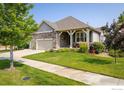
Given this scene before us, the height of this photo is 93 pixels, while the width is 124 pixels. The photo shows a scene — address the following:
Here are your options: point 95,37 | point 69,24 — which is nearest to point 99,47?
point 95,37

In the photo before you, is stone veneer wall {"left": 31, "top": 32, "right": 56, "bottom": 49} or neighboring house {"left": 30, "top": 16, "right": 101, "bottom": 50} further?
neighboring house {"left": 30, "top": 16, "right": 101, "bottom": 50}

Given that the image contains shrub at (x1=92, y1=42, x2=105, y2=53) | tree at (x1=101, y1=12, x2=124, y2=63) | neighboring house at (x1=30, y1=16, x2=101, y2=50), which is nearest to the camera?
tree at (x1=101, y1=12, x2=124, y2=63)

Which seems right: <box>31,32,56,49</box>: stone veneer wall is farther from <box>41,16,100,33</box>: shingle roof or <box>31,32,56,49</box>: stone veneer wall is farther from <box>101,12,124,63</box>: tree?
<box>101,12,124,63</box>: tree

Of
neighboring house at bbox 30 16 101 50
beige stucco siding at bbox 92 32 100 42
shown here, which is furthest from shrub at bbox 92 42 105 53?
beige stucco siding at bbox 92 32 100 42

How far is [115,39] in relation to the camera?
492 inches

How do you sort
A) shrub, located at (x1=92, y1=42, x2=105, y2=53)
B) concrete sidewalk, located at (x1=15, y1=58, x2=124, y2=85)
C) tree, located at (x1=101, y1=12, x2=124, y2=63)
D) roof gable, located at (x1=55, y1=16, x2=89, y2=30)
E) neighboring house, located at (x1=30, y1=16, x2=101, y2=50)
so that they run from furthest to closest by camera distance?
roof gable, located at (x1=55, y1=16, x2=89, y2=30)
neighboring house, located at (x1=30, y1=16, x2=101, y2=50)
shrub, located at (x1=92, y1=42, x2=105, y2=53)
tree, located at (x1=101, y1=12, x2=124, y2=63)
concrete sidewalk, located at (x1=15, y1=58, x2=124, y2=85)

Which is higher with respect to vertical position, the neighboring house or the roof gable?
the roof gable

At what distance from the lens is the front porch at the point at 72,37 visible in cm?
2266

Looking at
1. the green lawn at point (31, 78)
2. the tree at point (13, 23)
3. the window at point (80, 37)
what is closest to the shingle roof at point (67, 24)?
the window at point (80, 37)

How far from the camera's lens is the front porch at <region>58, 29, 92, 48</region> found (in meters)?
22.7

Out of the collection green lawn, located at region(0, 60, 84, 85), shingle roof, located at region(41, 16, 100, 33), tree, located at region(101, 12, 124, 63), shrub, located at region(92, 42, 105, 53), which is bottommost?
green lawn, located at region(0, 60, 84, 85)

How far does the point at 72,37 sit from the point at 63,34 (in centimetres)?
118

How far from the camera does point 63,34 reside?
24078mm

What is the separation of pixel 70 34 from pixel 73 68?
11.2 metres
